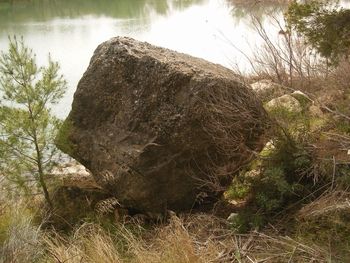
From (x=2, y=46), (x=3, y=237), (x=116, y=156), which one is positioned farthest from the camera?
(x=2, y=46)

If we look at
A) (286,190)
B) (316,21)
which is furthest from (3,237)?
(316,21)

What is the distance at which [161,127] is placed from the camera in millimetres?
4770

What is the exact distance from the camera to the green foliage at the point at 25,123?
5031 millimetres

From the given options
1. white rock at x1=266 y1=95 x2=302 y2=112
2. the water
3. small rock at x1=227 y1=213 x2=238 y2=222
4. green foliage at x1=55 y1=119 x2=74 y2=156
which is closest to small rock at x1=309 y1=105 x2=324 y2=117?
white rock at x1=266 y1=95 x2=302 y2=112

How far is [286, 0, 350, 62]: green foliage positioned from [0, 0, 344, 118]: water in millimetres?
5307

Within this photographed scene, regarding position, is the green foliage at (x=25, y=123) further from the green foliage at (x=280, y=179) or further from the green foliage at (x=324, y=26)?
the green foliage at (x=324, y=26)

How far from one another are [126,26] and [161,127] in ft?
44.3

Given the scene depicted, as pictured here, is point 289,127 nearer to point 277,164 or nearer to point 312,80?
point 277,164

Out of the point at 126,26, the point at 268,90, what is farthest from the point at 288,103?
the point at 126,26

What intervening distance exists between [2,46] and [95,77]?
9.94 meters

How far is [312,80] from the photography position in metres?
8.34

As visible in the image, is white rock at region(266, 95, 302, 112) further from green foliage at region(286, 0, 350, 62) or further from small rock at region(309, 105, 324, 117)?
green foliage at region(286, 0, 350, 62)

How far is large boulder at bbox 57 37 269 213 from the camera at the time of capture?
4.68 metres

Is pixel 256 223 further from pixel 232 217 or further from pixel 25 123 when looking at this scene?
pixel 25 123
